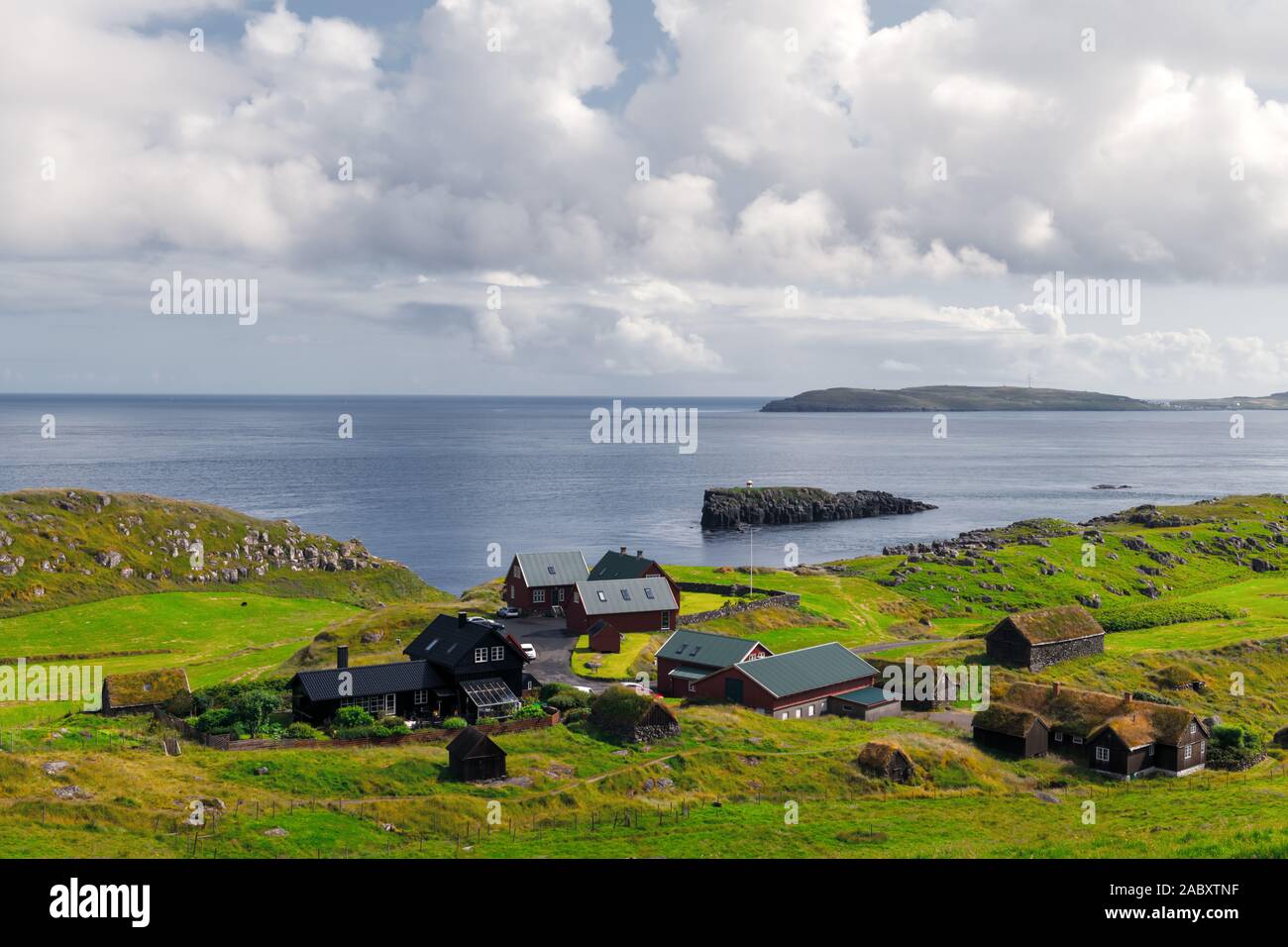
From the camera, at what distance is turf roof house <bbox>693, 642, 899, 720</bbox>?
65000 mm

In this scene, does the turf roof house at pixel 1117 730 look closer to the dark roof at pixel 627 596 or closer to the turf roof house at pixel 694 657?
the turf roof house at pixel 694 657

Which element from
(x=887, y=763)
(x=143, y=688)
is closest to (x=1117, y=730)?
(x=887, y=763)

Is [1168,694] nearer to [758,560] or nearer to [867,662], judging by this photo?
[867,662]

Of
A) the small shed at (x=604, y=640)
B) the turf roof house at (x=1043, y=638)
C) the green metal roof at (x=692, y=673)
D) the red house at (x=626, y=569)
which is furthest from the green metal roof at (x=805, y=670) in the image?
the red house at (x=626, y=569)

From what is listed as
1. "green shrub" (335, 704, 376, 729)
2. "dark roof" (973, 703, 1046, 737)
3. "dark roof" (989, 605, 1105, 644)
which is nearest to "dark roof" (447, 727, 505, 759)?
"green shrub" (335, 704, 376, 729)

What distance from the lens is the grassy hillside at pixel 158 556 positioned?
10631 cm

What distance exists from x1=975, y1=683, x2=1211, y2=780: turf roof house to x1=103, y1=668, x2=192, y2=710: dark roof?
48.9 m

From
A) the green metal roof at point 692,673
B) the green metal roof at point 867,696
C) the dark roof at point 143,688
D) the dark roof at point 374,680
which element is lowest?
the green metal roof at point 867,696

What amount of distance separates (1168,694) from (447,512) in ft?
476

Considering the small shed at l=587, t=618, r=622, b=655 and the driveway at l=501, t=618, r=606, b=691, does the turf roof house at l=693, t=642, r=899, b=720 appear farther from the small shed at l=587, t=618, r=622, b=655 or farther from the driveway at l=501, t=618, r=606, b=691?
the small shed at l=587, t=618, r=622, b=655

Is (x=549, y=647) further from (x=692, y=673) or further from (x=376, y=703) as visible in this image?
(x=376, y=703)

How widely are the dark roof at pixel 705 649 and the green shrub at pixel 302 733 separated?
26385mm

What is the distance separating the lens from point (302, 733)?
171ft

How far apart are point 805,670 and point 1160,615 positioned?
51846mm
